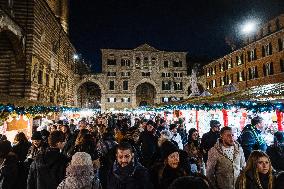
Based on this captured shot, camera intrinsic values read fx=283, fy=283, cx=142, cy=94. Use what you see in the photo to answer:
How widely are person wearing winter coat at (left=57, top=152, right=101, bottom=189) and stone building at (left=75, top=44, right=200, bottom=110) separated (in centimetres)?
5622

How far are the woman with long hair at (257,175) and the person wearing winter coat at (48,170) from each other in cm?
262

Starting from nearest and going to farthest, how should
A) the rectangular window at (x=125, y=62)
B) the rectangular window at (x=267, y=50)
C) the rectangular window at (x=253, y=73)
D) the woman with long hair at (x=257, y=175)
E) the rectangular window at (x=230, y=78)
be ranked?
the woman with long hair at (x=257, y=175)
the rectangular window at (x=267, y=50)
the rectangular window at (x=253, y=73)
the rectangular window at (x=230, y=78)
the rectangular window at (x=125, y=62)

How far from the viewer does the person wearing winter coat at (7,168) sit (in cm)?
470

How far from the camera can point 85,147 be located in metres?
5.83

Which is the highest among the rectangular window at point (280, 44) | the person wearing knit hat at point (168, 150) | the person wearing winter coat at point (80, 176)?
the rectangular window at point (280, 44)

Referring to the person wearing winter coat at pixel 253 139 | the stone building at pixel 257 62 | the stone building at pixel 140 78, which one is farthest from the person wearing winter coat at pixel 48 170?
the stone building at pixel 140 78

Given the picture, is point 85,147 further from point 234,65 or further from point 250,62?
point 234,65

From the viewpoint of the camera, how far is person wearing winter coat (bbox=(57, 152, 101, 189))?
10.4 feet

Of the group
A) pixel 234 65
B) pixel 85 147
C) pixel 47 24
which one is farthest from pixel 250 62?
pixel 85 147

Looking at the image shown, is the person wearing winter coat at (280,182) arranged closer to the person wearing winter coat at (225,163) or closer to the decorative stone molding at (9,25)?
the person wearing winter coat at (225,163)

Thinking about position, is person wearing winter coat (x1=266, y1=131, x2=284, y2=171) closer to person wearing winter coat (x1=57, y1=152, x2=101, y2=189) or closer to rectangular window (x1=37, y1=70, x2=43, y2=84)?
person wearing winter coat (x1=57, y1=152, x2=101, y2=189)

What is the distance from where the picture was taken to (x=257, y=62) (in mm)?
37594

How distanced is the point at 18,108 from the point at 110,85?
49944 mm

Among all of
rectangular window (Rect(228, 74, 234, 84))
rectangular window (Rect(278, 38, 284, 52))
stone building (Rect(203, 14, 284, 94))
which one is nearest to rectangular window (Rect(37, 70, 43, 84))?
stone building (Rect(203, 14, 284, 94))
